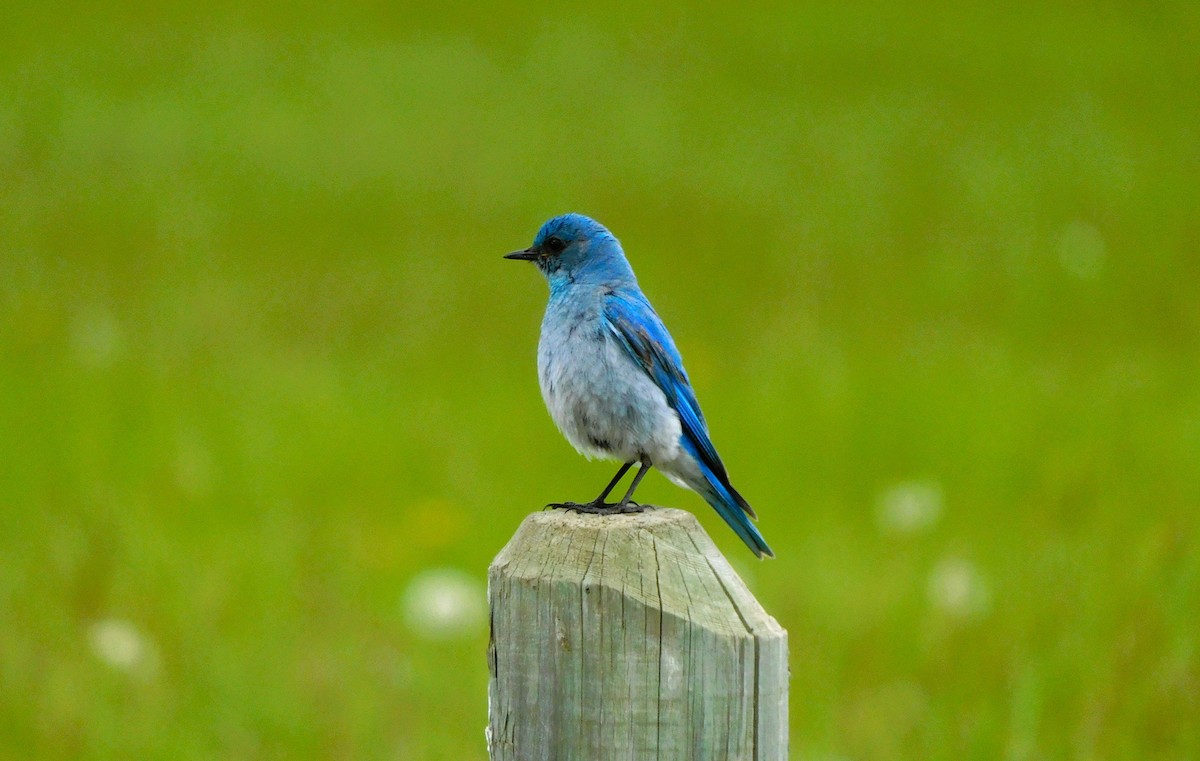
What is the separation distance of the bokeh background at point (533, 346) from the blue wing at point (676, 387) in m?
1.59

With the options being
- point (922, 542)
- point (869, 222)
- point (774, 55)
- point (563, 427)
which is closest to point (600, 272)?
point (563, 427)

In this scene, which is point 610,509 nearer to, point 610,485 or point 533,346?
point 610,485

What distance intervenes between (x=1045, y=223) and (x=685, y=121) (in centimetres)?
379

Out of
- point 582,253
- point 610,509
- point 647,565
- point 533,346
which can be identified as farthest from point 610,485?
point 533,346

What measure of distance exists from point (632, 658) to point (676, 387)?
1.52m

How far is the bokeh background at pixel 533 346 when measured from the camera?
4.97 m

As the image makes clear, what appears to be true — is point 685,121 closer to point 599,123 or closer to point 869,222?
point 599,123

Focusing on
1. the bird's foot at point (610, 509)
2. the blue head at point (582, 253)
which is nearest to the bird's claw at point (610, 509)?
the bird's foot at point (610, 509)

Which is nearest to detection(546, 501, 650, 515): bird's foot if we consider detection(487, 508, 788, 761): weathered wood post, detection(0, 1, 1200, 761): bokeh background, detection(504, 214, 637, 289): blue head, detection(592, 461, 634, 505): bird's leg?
detection(592, 461, 634, 505): bird's leg

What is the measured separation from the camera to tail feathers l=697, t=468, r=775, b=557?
344 centimetres

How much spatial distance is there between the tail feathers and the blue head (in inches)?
25.5

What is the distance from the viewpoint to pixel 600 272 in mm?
3816

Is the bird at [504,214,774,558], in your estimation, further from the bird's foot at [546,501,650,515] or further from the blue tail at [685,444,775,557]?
the bird's foot at [546,501,650,515]

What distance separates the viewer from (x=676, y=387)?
3584mm
